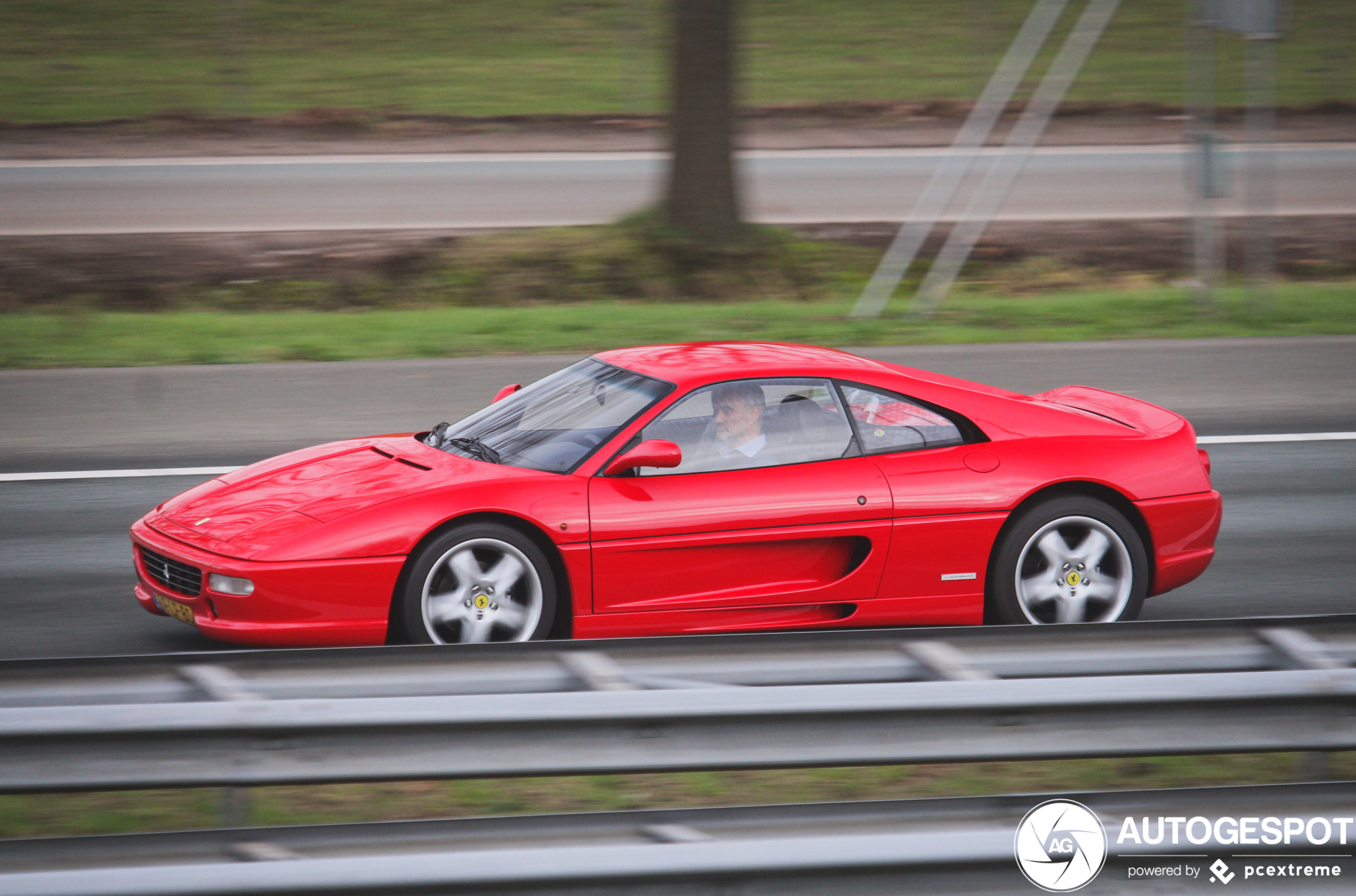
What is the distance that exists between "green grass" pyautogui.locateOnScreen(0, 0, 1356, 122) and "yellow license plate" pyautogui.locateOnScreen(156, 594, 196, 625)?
23257 millimetres

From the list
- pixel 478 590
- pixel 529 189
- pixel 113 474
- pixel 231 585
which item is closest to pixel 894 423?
pixel 478 590

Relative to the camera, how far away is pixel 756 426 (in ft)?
20.1

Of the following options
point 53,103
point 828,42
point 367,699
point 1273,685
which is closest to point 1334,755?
point 1273,685

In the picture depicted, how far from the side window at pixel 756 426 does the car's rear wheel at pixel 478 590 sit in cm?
68

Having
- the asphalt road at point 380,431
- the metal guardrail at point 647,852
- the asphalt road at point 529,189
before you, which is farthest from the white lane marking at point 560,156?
the metal guardrail at point 647,852

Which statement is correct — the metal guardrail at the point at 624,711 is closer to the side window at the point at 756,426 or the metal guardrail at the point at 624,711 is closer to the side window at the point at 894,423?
the side window at the point at 756,426

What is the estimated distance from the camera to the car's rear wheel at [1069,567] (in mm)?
6121

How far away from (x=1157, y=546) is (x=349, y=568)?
344cm

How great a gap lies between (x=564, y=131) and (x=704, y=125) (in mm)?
12102

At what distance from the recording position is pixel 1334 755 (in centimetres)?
492

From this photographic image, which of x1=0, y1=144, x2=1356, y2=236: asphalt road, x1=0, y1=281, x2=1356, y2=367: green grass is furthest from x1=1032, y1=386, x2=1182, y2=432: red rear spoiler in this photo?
x1=0, y1=144, x2=1356, y2=236: asphalt road

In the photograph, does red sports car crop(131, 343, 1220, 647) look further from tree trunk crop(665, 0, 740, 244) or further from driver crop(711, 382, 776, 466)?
tree trunk crop(665, 0, 740, 244)

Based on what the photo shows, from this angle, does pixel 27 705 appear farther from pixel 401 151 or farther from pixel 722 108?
pixel 401 151

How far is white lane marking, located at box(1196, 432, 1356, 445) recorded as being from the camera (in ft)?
33.6
